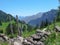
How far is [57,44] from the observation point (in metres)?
18.7

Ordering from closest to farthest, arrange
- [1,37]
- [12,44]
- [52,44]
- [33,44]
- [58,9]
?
1. [52,44]
2. [12,44]
3. [33,44]
4. [1,37]
5. [58,9]

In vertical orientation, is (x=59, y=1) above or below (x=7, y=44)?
above

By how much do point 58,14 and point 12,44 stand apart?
90591 mm

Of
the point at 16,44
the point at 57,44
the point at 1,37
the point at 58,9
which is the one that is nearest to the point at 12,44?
the point at 16,44

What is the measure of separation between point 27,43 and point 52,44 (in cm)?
468

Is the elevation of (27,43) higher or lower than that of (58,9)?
lower

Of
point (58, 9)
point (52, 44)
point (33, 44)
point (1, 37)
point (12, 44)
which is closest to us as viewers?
point (52, 44)

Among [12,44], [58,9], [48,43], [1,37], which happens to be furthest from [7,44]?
[58,9]

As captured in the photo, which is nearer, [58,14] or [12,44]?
[12,44]

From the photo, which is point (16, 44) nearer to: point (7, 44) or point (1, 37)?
point (7, 44)

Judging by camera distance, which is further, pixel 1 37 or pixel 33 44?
pixel 1 37

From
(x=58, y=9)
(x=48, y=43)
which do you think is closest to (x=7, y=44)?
(x=48, y=43)

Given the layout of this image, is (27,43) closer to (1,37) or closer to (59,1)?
(1,37)

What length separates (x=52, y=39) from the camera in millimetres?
19594
